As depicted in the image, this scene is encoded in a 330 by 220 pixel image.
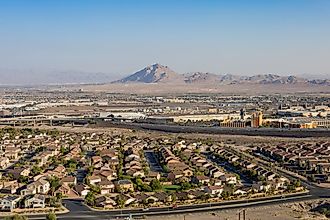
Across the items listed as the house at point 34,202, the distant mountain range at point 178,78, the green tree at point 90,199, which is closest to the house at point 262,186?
the green tree at point 90,199

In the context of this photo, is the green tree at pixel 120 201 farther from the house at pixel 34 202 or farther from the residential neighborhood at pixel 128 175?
the house at pixel 34 202

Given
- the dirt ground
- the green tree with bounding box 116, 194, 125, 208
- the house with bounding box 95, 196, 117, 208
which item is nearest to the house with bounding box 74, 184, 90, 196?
the house with bounding box 95, 196, 117, 208

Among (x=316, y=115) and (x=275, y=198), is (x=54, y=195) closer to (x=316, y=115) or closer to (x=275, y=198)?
(x=275, y=198)

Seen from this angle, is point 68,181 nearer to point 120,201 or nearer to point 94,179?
point 94,179

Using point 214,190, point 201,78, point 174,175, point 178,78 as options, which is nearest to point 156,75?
point 178,78

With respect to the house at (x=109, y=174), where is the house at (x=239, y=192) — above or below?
below

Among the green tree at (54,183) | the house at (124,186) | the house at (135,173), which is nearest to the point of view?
the green tree at (54,183)

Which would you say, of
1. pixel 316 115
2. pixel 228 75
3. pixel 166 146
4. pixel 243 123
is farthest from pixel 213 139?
pixel 228 75
